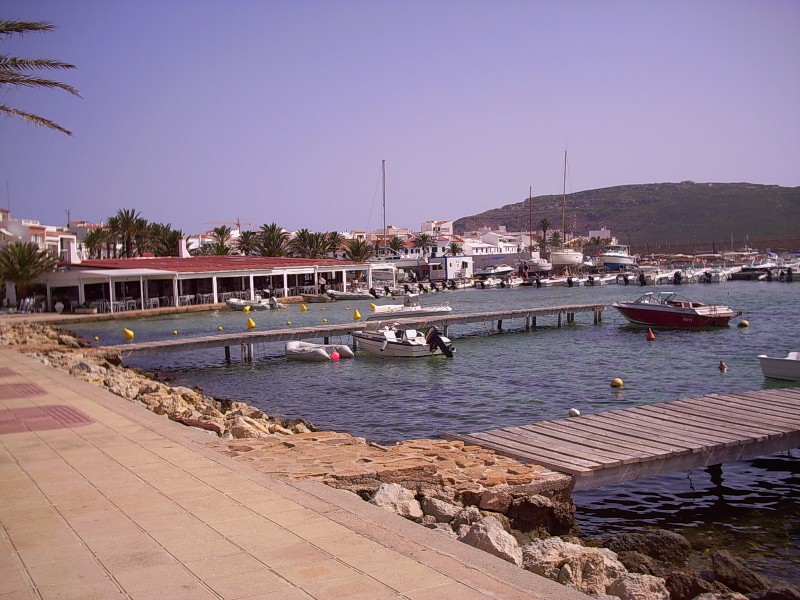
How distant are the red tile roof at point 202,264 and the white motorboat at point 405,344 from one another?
32.9 m

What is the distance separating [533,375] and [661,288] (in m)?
75.0

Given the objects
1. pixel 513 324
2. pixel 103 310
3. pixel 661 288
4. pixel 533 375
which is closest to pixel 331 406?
pixel 533 375

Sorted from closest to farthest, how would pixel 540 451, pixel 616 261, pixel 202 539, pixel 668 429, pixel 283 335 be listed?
pixel 202 539, pixel 540 451, pixel 668 429, pixel 283 335, pixel 616 261

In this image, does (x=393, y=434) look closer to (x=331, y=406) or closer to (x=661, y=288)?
(x=331, y=406)

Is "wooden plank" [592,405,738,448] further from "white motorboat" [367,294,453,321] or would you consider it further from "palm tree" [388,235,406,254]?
"palm tree" [388,235,406,254]

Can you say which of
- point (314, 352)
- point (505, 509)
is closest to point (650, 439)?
point (505, 509)

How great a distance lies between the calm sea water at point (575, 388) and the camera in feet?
42.8

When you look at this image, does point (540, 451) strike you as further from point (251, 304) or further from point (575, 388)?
point (251, 304)

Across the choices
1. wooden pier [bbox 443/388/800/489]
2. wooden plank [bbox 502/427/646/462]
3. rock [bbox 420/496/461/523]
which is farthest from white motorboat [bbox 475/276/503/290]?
rock [bbox 420/496/461/523]

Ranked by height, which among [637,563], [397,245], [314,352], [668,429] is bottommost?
[314,352]

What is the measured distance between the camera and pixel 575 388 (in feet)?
85.7

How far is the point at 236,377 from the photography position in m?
32.4

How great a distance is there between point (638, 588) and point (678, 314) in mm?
39685

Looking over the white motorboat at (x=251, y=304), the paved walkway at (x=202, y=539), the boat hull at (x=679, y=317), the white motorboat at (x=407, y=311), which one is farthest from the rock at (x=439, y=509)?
the white motorboat at (x=251, y=304)
